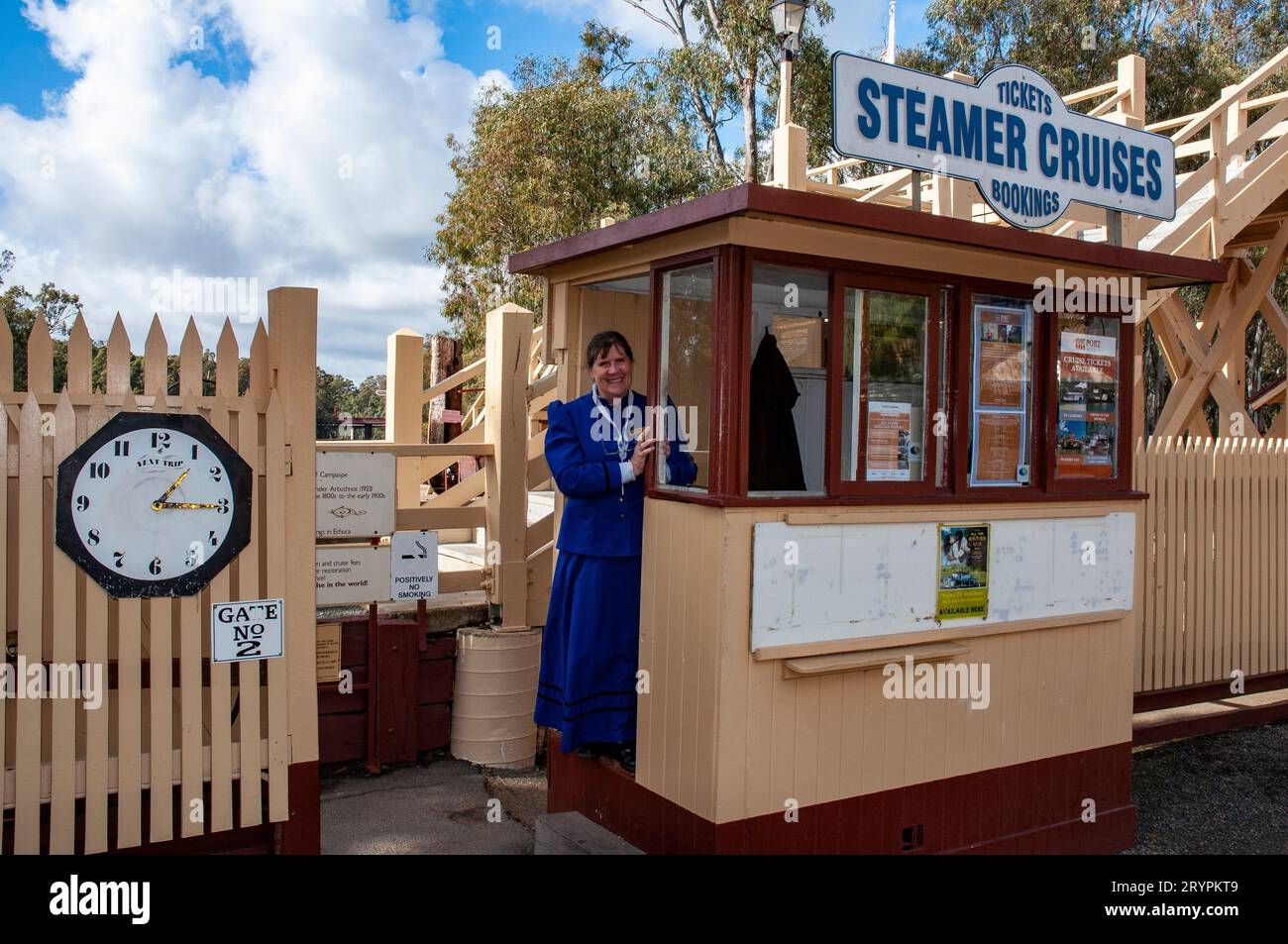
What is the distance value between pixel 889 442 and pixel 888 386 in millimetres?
239

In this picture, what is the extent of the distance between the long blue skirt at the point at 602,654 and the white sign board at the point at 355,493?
6.34 feet

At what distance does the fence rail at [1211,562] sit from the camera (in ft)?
23.9

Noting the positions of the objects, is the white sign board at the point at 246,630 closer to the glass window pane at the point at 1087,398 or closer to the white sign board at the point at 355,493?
the white sign board at the point at 355,493

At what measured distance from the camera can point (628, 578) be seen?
4777mm

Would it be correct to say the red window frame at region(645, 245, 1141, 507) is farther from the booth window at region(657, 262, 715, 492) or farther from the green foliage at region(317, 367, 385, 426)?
the green foliage at region(317, 367, 385, 426)

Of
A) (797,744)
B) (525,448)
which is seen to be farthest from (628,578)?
(525,448)

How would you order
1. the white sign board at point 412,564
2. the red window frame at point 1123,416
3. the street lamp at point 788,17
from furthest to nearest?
the street lamp at point 788,17
the white sign board at point 412,564
the red window frame at point 1123,416

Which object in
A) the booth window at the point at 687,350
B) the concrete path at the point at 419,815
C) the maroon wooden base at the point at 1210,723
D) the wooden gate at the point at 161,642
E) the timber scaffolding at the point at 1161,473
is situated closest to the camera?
the wooden gate at the point at 161,642

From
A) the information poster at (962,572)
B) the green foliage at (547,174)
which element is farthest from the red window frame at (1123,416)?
the green foliage at (547,174)

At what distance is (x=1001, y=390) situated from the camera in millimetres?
4898

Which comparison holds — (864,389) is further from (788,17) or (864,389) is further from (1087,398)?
(788,17)

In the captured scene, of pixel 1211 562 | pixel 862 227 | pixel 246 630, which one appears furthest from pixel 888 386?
pixel 1211 562

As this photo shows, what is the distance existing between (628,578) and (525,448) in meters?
2.22
